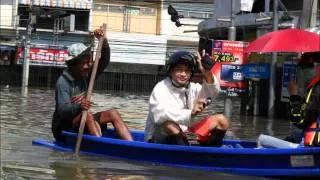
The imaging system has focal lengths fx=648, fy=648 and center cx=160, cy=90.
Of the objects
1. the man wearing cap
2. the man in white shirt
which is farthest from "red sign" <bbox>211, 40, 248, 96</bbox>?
the man in white shirt

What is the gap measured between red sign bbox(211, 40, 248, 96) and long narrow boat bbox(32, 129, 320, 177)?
7.98m

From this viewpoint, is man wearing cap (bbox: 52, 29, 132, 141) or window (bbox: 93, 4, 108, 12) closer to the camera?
man wearing cap (bbox: 52, 29, 132, 141)

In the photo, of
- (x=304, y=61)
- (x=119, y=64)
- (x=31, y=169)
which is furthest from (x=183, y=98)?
(x=119, y=64)

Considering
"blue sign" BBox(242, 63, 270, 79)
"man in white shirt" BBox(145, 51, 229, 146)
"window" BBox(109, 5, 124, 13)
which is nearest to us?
"man in white shirt" BBox(145, 51, 229, 146)

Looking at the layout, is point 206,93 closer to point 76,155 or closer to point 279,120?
point 76,155

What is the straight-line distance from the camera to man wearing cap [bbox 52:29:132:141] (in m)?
8.96

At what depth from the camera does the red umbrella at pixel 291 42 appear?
8266mm

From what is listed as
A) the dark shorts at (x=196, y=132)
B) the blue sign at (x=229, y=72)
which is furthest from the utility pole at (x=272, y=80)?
the dark shorts at (x=196, y=132)

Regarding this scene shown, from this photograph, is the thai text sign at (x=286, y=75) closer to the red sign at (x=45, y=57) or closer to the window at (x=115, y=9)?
the red sign at (x=45, y=57)

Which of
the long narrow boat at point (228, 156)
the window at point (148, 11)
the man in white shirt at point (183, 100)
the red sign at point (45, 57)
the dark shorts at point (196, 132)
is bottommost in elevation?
the red sign at point (45, 57)

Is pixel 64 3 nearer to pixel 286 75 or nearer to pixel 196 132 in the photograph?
pixel 286 75

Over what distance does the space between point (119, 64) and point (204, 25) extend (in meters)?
15.8

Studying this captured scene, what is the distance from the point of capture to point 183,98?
7.93 m

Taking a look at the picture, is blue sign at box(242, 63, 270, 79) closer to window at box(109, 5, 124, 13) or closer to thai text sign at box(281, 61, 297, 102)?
thai text sign at box(281, 61, 297, 102)
